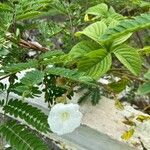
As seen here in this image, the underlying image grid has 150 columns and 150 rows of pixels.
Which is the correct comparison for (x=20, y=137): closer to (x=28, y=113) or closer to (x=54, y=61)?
(x=28, y=113)

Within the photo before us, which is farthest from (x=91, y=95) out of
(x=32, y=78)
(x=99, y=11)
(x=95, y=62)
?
(x=32, y=78)

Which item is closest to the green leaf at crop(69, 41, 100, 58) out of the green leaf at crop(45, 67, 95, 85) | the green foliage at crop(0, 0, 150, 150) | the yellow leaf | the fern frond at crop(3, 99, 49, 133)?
the green foliage at crop(0, 0, 150, 150)

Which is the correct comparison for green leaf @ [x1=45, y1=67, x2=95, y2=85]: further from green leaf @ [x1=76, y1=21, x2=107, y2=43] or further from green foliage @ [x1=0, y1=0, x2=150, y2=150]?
green leaf @ [x1=76, y1=21, x2=107, y2=43]

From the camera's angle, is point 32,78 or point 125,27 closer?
point 125,27

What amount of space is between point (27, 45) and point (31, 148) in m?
0.54

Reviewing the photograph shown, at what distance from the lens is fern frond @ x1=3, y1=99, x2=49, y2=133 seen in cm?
116

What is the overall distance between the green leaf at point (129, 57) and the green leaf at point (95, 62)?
29 mm

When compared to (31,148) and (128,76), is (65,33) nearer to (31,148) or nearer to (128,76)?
(128,76)

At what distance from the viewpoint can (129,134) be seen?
4.97 ft

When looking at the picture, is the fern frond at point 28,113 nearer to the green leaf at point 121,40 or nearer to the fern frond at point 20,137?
the fern frond at point 20,137

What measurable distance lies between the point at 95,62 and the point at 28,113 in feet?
0.76

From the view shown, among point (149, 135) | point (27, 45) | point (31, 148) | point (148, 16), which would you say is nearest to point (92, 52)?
point (148, 16)

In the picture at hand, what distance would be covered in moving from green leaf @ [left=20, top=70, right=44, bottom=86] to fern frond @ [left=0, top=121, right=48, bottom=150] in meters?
0.13

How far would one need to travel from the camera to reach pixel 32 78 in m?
1.16
